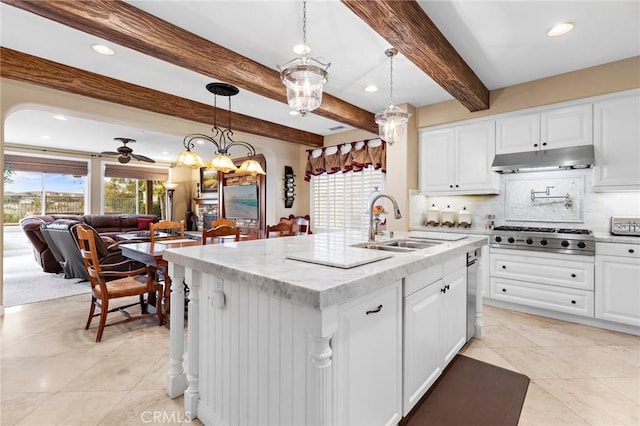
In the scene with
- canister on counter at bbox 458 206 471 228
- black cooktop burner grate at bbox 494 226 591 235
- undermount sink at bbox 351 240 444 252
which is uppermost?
canister on counter at bbox 458 206 471 228

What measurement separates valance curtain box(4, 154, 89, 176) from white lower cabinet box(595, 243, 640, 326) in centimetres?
1013

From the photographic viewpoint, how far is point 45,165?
279 inches

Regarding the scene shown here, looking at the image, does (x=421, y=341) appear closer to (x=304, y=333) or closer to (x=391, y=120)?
(x=304, y=333)

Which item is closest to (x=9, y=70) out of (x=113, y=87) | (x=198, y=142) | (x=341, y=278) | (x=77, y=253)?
(x=113, y=87)

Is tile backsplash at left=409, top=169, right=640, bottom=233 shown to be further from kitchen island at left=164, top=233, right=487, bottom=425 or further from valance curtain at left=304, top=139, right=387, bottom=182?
kitchen island at left=164, top=233, right=487, bottom=425

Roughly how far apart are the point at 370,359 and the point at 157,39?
2.62m

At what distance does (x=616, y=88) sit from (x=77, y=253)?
682 cm

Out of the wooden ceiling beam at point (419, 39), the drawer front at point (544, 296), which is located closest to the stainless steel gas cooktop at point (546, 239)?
the drawer front at point (544, 296)

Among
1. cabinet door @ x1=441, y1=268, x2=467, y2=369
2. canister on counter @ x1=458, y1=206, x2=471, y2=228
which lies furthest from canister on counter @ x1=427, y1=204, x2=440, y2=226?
cabinet door @ x1=441, y1=268, x2=467, y2=369

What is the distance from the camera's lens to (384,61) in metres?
2.91

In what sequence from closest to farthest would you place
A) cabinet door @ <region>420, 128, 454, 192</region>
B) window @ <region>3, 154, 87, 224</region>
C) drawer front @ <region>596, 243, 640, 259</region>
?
1. drawer front @ <region>596, 243, 640, 259</region>
2. cabinet door @ <region>420, 128, 454, 192</region>
3. window @ <region>3, 154, 87, 224</region>

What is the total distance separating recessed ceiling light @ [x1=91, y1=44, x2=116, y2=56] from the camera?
105 inches

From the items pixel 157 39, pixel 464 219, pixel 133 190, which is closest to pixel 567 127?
pixel 464 219

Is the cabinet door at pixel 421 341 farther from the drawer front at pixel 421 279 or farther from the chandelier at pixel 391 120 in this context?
the chandelier at pixel 391 120
